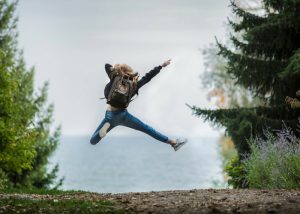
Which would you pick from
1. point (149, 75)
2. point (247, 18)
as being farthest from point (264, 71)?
point (149, 75)

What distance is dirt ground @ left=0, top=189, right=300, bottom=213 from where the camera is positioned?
9133 millimetres

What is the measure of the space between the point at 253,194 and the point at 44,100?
15.1 metres

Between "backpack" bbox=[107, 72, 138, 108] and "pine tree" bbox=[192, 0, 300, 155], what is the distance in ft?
17.3

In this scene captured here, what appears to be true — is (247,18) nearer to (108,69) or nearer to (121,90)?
(108,69)

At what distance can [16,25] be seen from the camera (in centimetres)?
2367

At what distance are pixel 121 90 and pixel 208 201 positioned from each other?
2.49m

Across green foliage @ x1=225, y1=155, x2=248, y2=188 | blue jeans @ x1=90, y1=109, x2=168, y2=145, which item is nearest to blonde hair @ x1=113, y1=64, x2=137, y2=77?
blue jeans @ x1=90, y1=109, x2=168, y2=145

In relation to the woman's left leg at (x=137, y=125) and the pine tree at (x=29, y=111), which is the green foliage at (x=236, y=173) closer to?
the woman's left leg at (x=137, y=125)

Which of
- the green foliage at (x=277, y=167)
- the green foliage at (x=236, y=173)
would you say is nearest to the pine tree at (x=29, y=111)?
the green foliage at (x=236, y=173)

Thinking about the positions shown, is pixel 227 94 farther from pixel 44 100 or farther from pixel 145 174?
pixel 145 174

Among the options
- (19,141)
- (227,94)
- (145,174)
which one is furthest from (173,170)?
(19,141)

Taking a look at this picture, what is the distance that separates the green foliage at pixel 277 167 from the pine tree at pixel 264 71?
2.39m

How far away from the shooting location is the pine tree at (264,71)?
15781 millimetres

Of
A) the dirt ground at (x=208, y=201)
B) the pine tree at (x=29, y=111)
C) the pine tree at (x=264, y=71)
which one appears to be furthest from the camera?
the pine tree at (x=29, y=111)
